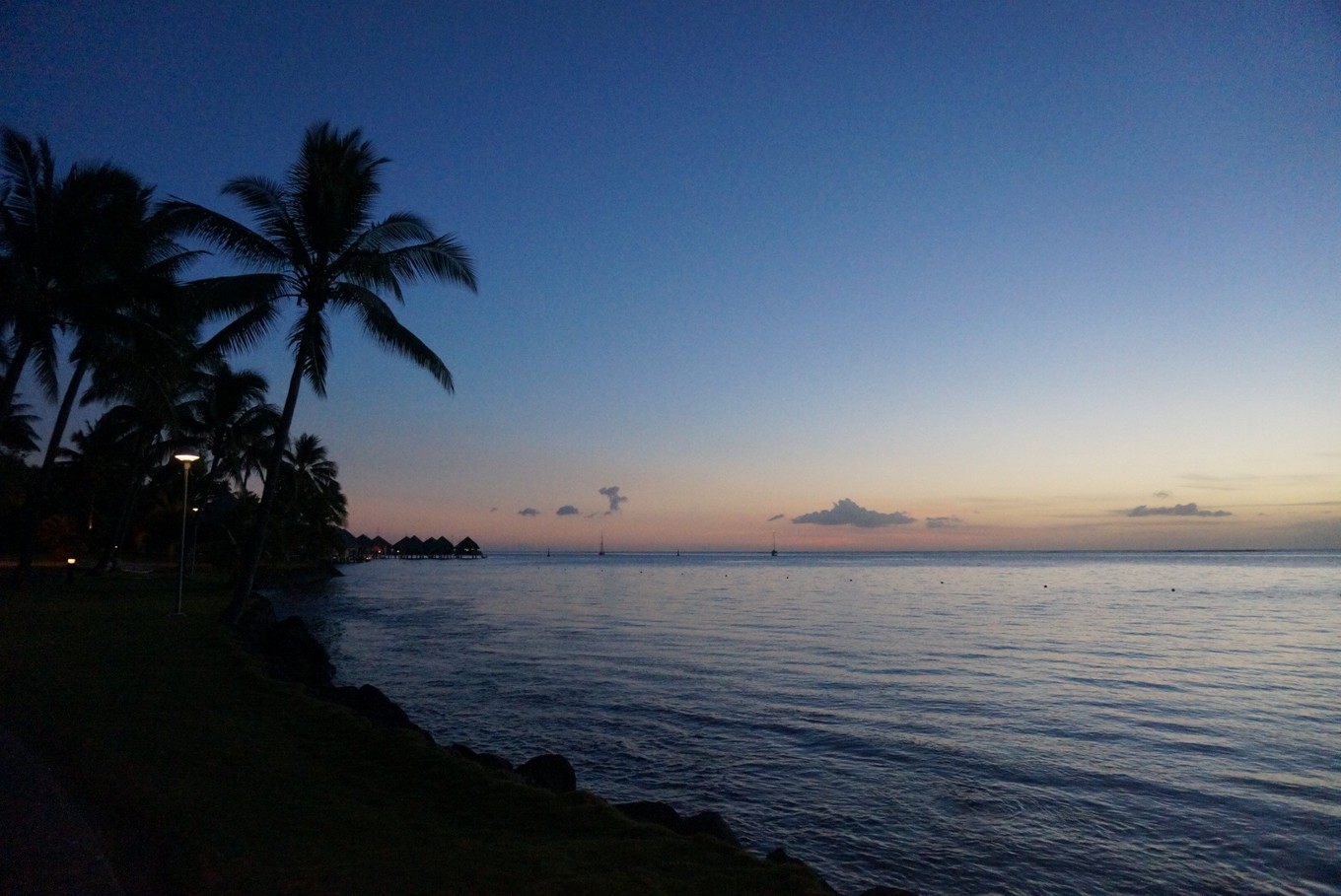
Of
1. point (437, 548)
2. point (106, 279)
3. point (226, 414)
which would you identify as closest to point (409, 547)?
point (437, 548)

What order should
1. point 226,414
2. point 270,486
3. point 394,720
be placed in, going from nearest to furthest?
point 394,720 → point 270,486 → point 226,414

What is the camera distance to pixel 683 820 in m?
6.98

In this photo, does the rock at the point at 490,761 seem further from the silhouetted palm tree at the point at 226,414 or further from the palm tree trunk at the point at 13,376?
the silhouetted palm tree at the point at 226,414

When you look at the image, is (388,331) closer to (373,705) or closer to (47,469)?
(373,705)

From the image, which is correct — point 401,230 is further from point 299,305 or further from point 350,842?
point 350,842

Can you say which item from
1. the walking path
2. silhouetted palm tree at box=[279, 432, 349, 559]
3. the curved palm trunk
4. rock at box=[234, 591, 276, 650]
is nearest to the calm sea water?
rock at box=[234, 591, 276, 650]

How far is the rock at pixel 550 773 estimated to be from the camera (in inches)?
315

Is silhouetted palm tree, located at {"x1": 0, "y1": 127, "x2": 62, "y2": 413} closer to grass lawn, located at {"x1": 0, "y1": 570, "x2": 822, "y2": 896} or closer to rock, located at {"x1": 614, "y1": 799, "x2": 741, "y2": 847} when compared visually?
grass lawn, located at {"x1": 0, "y1": 570, "x2": 822, "y2": 896}

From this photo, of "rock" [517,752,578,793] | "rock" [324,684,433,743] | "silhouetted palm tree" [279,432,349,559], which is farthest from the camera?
"silhouetted palm tree" [279,432,349,559]

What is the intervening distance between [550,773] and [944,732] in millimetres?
7713

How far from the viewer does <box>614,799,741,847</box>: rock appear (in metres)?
6.77

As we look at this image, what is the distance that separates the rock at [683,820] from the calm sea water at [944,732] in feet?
5.05

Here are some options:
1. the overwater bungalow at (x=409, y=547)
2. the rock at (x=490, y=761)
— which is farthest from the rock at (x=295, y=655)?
the overwater bungalow at (x=409, y=547)

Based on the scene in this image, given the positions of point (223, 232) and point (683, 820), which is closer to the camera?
point (683, 820)
